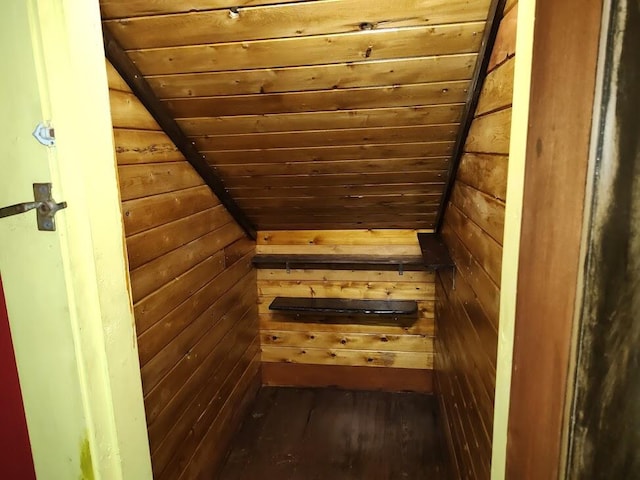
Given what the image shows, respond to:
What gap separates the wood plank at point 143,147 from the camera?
1.41m

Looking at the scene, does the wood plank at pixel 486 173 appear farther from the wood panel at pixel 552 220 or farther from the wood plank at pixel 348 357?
the wood plank at pixel 348 357

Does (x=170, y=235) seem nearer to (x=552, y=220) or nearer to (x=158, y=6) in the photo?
(x=158, y=6)

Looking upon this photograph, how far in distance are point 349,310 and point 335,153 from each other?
1063mm

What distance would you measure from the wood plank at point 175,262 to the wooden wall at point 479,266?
1142 millimetres

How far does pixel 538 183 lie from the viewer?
55cm

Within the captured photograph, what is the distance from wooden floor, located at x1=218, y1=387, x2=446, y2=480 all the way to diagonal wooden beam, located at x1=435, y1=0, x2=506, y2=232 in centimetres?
140

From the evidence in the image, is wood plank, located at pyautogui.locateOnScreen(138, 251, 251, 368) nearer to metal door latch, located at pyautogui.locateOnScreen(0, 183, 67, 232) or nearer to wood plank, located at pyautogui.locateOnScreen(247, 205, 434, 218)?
wood plank, located at pyautogui.locateOnScreen(247, 205, 434, 218)

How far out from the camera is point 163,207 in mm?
1675

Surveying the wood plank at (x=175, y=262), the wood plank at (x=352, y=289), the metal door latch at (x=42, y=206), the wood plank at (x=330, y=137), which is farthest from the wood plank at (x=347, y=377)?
the metal door latch at (x=42, y=206)

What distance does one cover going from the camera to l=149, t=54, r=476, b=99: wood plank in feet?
4.65

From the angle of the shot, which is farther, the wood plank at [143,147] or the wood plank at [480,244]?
the wood plank at [143,147]

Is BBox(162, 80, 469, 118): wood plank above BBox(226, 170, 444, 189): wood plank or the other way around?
above

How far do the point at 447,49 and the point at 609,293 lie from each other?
112 centimetres

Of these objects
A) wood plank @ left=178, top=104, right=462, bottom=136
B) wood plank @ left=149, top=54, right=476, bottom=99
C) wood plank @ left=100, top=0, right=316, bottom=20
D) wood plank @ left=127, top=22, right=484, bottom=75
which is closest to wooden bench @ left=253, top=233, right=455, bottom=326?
wood plank @ left=178, top=104, right=462, bottom=136
